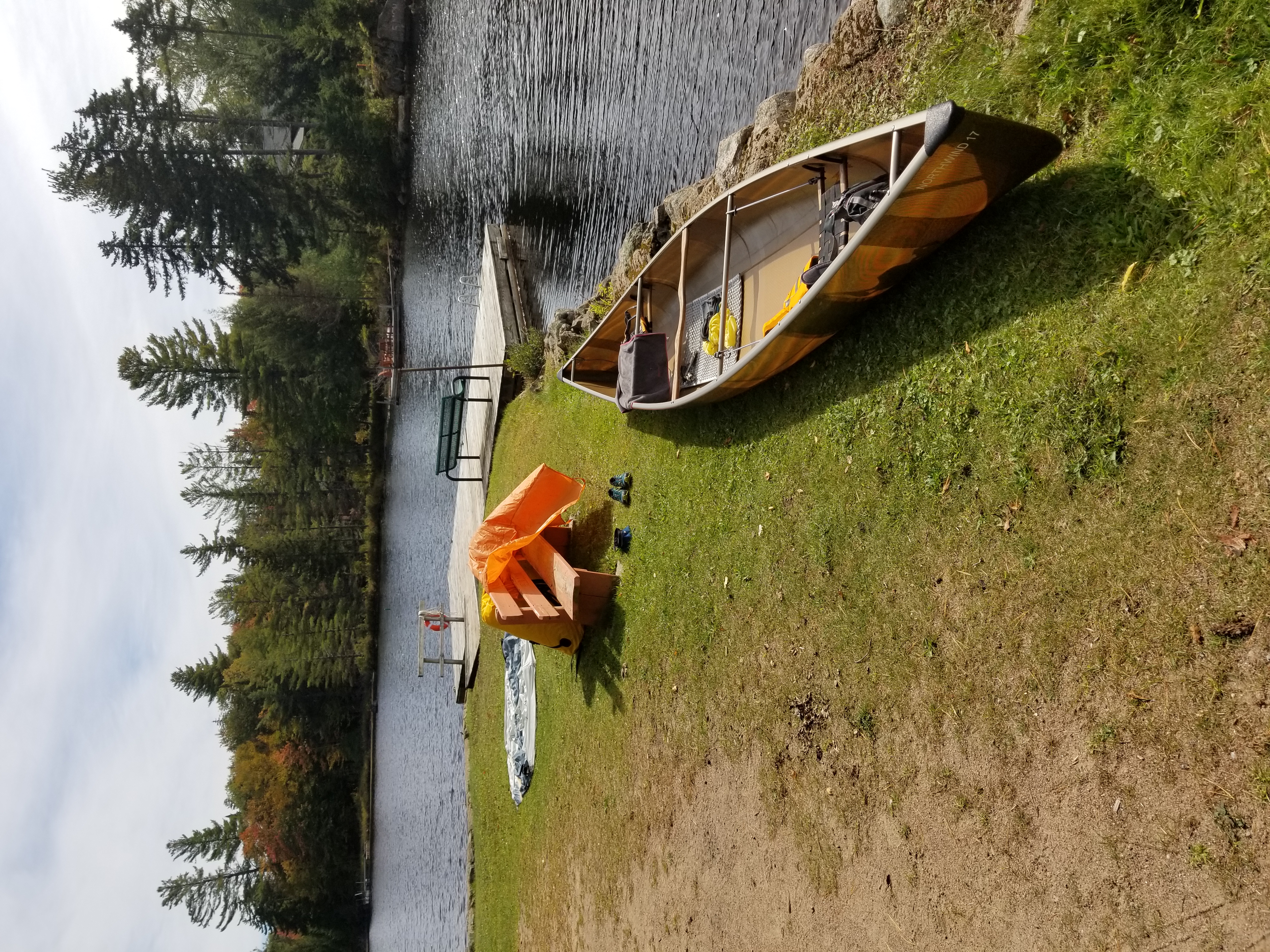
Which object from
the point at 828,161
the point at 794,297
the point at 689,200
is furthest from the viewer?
the point at 689,200

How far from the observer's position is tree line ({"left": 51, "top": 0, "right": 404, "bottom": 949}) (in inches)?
987

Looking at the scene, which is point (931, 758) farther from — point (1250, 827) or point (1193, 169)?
point (1193, 169)

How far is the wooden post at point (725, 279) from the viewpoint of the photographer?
841 centimetres

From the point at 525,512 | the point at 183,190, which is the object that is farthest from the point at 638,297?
the point at 183,190

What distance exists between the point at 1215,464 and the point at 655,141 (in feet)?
32.2

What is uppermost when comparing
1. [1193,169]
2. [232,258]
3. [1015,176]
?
[232,258]

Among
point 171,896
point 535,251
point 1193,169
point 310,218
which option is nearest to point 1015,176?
point 1193,169

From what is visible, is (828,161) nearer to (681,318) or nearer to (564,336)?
(681,318)

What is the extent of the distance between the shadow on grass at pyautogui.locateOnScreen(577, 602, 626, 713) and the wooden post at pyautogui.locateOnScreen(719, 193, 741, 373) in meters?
3.96

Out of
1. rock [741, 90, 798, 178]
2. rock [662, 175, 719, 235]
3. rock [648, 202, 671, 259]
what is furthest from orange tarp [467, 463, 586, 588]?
rock [741, 90, 798, 178]

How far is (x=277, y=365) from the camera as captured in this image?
29938mm

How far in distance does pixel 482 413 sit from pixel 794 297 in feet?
38.4

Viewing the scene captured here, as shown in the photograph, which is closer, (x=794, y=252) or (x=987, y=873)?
(x=987, y=873)

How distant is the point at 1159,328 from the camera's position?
4844mm
